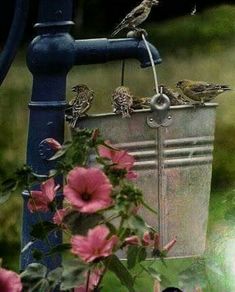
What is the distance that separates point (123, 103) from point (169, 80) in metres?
0.46

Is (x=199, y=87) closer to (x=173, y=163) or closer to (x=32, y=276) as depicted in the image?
(x=173, y=163)

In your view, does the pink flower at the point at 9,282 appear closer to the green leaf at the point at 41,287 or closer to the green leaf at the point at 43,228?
the green leaf at the point at 41,287

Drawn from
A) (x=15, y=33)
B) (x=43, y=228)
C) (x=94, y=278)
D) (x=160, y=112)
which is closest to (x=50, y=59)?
(x=15, y=33)

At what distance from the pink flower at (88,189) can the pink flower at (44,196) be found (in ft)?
0.49

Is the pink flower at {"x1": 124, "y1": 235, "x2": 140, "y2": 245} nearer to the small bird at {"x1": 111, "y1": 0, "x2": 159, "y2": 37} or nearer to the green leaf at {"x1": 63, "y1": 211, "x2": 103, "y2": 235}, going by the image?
the green leaf at {"x1": 63, "y1": 211, "x2": 103, "y2": 235}

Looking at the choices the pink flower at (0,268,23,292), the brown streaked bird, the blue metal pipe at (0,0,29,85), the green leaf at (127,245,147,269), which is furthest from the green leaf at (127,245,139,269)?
the blue metal pipe at (0,0,29,85)

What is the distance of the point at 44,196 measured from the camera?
178cm

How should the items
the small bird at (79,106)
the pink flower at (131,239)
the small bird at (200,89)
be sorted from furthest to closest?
the small bird at (200,89)
the small bird at (79,106)
the pink flower at (131,239)

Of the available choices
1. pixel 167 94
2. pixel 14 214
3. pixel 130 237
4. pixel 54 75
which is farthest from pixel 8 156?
pixel 130 237

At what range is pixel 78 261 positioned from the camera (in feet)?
5.29

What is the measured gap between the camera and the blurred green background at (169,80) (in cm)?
259

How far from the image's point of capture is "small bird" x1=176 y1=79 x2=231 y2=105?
2355 millimetres

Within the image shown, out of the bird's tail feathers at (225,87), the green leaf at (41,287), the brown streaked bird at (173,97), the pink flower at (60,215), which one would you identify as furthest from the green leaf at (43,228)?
the bird's tail feathers at (225,87)

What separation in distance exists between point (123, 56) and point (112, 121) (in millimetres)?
249
